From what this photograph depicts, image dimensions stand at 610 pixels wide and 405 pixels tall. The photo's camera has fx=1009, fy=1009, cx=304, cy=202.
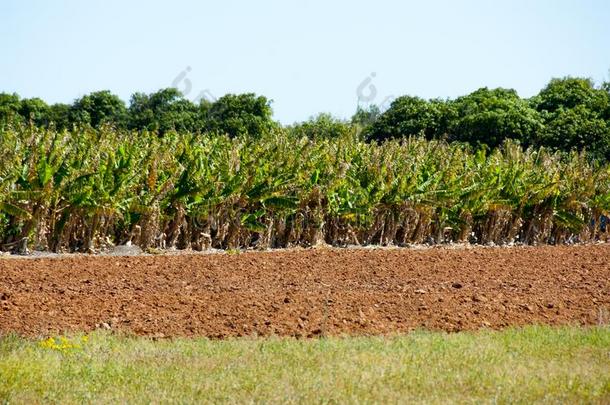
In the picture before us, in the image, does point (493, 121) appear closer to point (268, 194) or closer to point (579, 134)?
point (579, 134)

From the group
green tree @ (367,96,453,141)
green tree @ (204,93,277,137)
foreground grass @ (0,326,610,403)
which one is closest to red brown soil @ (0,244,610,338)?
foreground grass @ (0,326,610,403)

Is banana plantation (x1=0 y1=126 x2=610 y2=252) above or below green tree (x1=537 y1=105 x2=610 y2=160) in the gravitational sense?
below

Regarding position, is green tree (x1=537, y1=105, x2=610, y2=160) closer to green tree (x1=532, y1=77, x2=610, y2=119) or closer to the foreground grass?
green tree (x1=532, y1=77, x2=610, y2=119)

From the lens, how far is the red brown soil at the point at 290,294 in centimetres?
923

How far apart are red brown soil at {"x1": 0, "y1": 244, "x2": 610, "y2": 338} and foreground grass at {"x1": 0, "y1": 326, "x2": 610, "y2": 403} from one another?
775 millimetres

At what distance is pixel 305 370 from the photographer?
7.41 metres

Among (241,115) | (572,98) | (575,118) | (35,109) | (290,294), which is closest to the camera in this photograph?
(290,294)

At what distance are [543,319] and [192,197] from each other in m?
7.94

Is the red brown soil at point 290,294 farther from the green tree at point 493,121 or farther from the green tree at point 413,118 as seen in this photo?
the green tree at point 413,118

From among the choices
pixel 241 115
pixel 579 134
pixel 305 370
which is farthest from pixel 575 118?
pixel 305 370

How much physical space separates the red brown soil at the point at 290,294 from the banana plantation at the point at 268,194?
2203mm

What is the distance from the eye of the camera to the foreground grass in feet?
22.4

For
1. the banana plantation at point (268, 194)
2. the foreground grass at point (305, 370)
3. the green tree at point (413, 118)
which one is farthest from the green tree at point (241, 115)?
the foreground grass at point (305, 370)

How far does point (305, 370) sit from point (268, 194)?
10.1m
